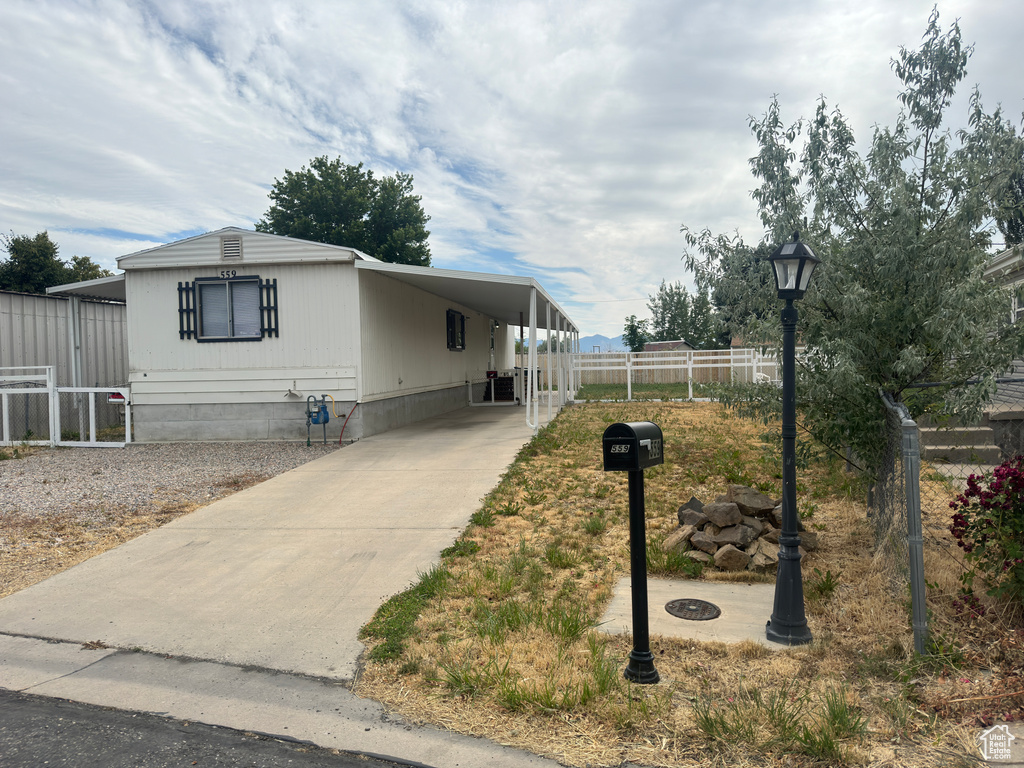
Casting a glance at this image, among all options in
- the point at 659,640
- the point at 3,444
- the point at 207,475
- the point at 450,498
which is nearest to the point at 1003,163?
the point at 659,640

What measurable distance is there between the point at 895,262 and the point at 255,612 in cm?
483

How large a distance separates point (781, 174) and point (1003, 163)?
1.43 m

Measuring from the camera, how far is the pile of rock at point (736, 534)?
5.03 meters

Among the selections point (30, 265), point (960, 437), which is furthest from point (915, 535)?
point (30, 265)

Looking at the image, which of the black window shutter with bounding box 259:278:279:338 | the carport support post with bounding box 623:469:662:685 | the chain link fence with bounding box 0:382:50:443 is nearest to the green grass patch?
the carport support post with bounding box 623:469:662:685

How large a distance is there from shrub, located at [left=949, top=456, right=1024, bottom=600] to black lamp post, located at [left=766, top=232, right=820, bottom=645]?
0.92 m

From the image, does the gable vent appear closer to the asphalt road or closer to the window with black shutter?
the window with black shutter

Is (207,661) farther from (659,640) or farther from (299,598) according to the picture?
(659,640)

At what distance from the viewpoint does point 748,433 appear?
1180 centimetres

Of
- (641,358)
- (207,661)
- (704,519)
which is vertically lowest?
(207,661)

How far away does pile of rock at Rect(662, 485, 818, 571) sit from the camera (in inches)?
198

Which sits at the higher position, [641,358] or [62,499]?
[641,358]

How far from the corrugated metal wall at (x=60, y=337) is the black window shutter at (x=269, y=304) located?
4.41 meters

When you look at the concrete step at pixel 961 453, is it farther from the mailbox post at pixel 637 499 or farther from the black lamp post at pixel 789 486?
the mailbox post at pixel 637 499
